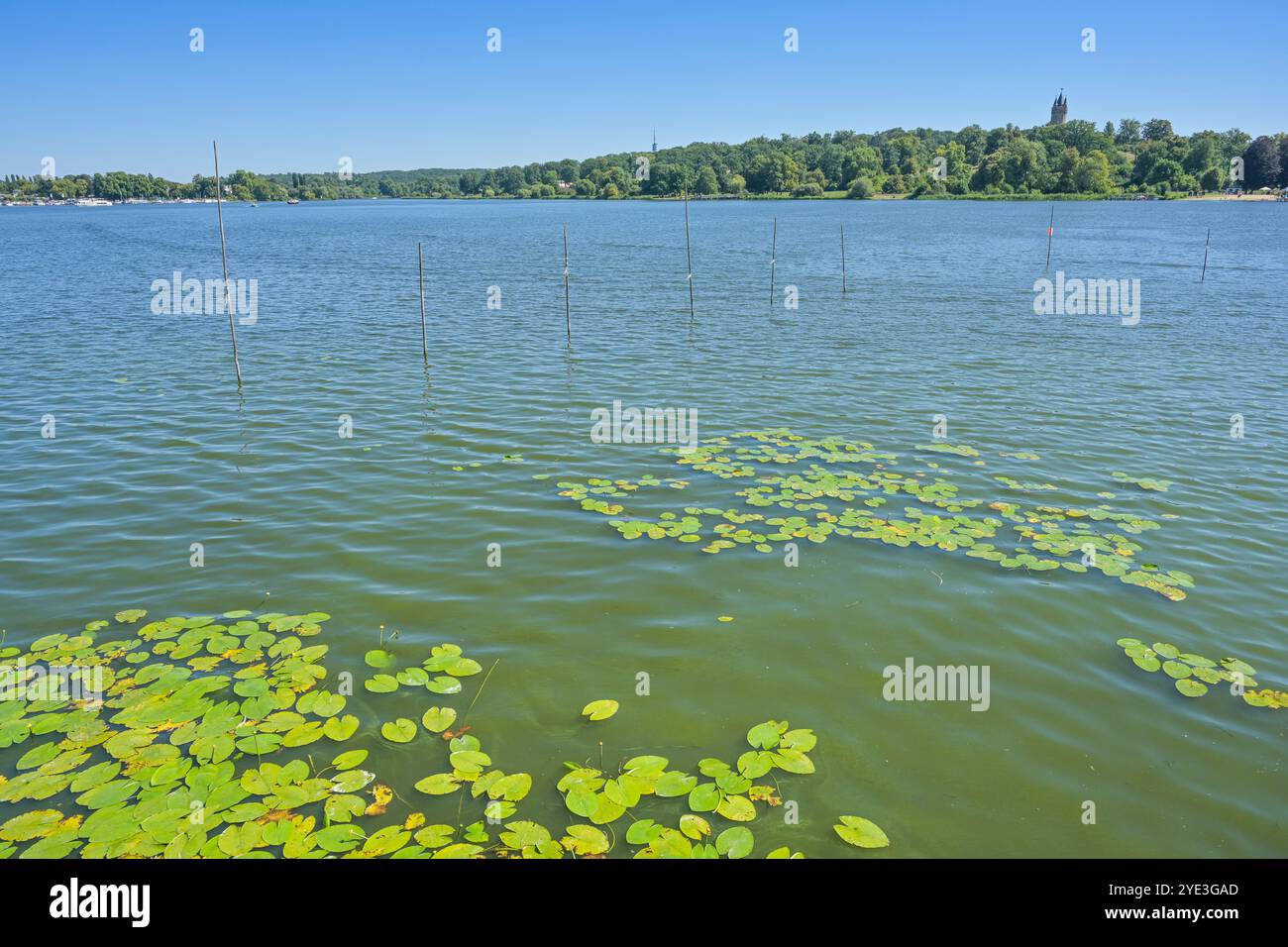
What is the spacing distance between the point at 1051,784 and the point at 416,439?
10.8 meters

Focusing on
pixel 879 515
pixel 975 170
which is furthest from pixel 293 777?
pixel 975 170

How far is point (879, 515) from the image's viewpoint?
10422 millimetres

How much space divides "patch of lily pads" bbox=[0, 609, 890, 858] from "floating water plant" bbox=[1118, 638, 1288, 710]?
3.51 meters

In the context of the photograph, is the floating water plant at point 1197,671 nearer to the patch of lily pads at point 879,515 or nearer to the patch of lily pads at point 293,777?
the patch of lily pads at point 879,515

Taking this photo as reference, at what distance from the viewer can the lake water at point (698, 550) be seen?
237 inches

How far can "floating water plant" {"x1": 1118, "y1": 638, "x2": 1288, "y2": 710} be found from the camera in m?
6.77

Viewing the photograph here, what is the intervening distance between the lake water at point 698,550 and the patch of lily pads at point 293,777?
0.50 feet

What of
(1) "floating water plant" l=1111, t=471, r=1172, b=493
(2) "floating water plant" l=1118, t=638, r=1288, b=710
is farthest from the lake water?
(1) "floating water plant" l=1111, t=471, r=1172, b=493

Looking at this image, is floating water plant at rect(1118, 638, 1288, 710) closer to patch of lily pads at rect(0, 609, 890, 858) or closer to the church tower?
patch of lily pads at rect(0, 609, 890, 858)

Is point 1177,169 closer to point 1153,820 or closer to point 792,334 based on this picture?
Answer: point 792,334

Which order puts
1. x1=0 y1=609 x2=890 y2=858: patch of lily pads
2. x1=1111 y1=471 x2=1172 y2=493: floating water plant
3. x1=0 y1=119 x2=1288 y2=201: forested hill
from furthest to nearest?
x1=0 y1=119 x2=1288 y2=201: forested hill → x1=1111 y1=471 x2=1172 y2=493: floating water plant → x1=0 y1=609 x2=890 y2=858: patch of lily pads

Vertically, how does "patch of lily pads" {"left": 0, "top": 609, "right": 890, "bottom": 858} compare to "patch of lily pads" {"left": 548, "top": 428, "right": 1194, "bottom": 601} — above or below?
below

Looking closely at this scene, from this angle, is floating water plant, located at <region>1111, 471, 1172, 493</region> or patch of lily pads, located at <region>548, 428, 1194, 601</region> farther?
floating water plant, located at <region>1111, 471, 1172, 493</region>

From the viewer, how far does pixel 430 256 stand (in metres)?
50.0
